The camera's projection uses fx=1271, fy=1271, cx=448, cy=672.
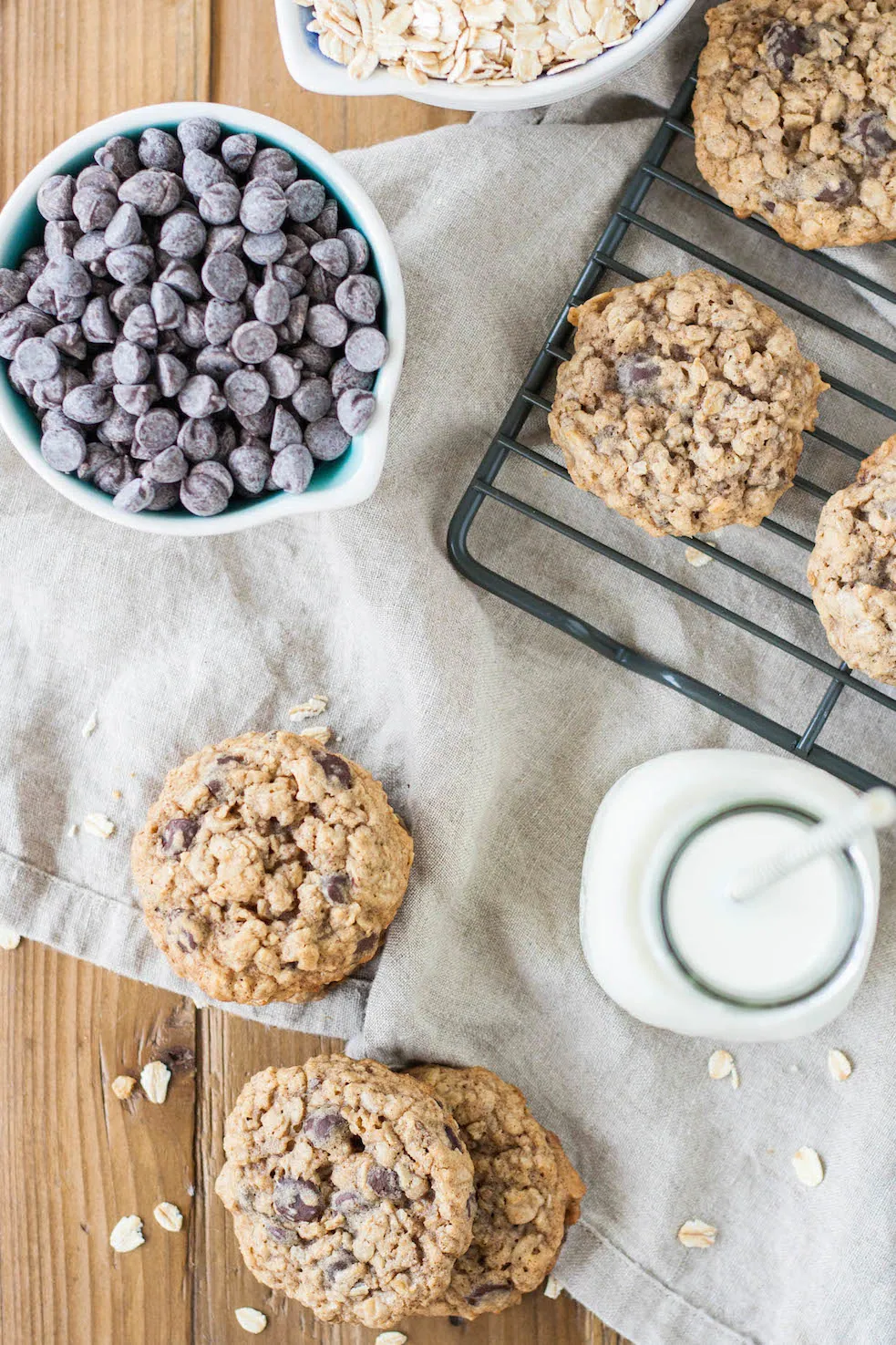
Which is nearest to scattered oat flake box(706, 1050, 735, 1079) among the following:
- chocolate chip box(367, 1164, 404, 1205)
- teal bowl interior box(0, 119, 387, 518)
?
chocolate chip box(367, 1164, 404, 1205)

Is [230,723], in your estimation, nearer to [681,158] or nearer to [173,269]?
[173,269]

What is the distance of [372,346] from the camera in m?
1.36

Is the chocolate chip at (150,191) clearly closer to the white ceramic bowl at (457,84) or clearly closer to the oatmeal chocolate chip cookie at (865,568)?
the white ceramic bowl at (457,84)

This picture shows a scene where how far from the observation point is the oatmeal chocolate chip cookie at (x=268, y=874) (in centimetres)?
146

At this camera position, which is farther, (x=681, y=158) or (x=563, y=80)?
(x=681, y=158)

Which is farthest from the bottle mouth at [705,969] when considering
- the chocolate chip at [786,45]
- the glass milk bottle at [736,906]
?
the chocolate chip at [786,45]

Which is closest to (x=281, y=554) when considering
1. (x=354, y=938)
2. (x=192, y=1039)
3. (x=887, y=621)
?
(x=354, y=938)

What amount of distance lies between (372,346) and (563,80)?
1.27 ft

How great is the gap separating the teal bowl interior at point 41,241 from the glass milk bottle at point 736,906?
21.0 inches

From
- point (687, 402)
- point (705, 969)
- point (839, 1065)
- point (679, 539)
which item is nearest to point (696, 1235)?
point (839, 1065)

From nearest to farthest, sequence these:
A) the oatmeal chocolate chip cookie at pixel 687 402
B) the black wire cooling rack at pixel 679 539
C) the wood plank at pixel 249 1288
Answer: the oatmeal chocolate chip cookie at pixel 687 402, the black wire cooling rack at pixel 679 539, the wood plank at pixel 249 1288

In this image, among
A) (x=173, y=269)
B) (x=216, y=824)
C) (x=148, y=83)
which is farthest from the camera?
(x=148, y=83)

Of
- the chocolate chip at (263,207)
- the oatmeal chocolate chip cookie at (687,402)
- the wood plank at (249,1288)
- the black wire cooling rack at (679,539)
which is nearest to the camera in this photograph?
the chocolate chip at (263,207)

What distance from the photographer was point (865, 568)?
145cm
